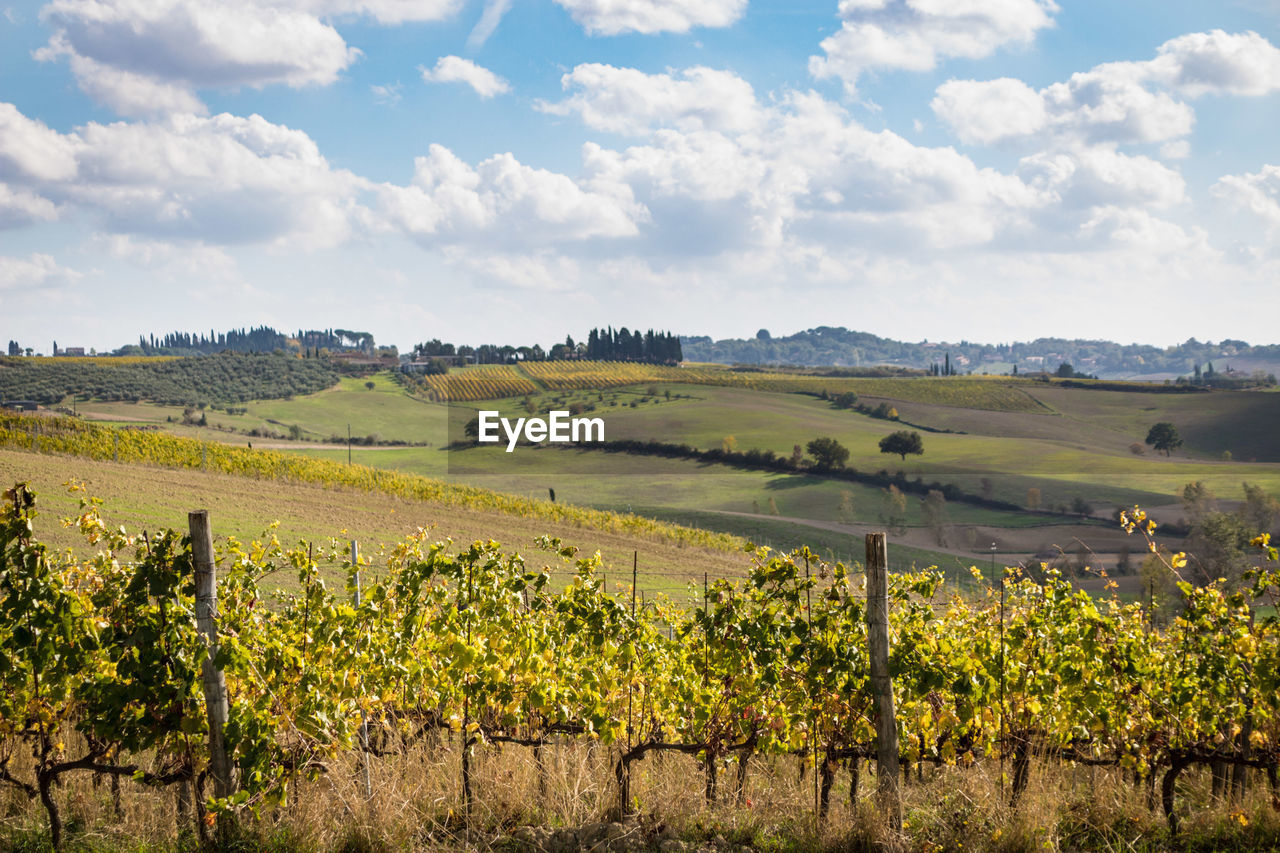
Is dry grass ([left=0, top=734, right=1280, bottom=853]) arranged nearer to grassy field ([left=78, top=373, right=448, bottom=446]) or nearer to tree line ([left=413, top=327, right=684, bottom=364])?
grassy field ([left=78, top=373, right=448, bottom=446])

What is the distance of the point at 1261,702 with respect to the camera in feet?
16.6

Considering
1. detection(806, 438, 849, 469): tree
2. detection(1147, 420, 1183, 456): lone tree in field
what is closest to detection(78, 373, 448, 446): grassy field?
detection(806, 438, 849, 469): tree

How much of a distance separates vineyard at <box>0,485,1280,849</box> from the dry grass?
0.31 ft

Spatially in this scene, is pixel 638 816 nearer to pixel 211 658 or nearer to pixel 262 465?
pixel 211 658

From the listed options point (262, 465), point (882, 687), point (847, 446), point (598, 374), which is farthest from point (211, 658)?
point (598, 374)

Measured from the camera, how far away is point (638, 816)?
5.00 meters

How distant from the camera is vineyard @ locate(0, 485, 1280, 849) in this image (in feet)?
15.4

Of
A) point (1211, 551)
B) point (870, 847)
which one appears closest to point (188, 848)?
point (870, 847)

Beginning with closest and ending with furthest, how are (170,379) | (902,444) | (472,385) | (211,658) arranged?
(211,658) < (902,444) < (170,379) < (472,385)

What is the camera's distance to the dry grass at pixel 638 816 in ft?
15.4

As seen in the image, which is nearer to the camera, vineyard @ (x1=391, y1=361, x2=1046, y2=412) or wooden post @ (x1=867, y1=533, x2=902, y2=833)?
wooden post @ (x1=867, y1=533, x2=902, y2=833)

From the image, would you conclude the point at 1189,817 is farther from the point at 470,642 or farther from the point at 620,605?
the point at 470,642

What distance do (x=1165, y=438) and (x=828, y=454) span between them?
148 ft

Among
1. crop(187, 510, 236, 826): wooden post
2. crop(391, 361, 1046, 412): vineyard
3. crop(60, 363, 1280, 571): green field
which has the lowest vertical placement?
crop(60, 363, 1280, 571): green field
